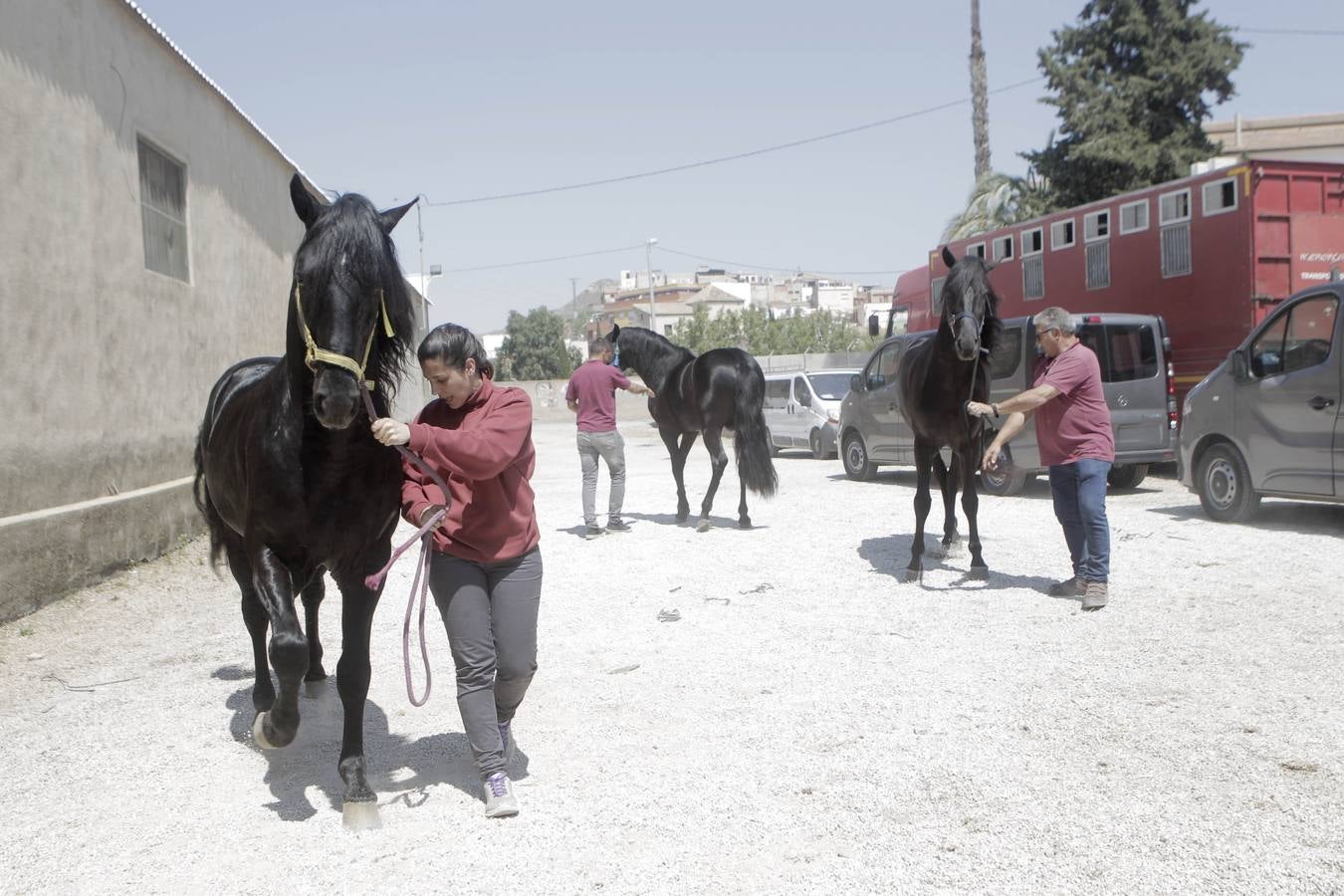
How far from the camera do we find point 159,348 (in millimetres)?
10859

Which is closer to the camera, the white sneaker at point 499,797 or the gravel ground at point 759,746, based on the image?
the gravel ground at point 759,746

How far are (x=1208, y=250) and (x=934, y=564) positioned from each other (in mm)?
7733

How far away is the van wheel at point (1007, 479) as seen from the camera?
13.5 m

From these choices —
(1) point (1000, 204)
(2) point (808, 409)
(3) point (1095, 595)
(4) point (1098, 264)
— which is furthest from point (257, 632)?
(1) point (1000, 204)

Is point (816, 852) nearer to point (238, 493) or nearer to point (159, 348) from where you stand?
point (238, 493)

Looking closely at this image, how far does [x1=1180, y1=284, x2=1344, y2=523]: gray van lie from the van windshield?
38.1 feet

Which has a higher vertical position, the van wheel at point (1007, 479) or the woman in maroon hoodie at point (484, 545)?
the woman in maroon hoodie at point (484, 545)

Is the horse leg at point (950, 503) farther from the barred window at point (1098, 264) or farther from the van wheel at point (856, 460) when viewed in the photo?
the barred window at point (1098, 264)

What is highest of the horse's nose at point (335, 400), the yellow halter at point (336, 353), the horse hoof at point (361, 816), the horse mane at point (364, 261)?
the horse mane at point (364, 261)

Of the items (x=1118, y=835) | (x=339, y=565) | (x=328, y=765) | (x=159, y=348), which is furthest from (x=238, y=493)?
(x=159, y=348)

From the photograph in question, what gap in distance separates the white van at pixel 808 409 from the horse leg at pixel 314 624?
16550 millimetres

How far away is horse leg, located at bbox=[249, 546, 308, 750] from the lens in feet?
12.9

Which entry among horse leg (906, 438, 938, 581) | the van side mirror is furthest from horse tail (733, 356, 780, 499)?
the van side mirror

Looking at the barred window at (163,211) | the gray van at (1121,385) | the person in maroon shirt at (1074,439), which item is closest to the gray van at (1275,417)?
the gray van at (1121,385)
